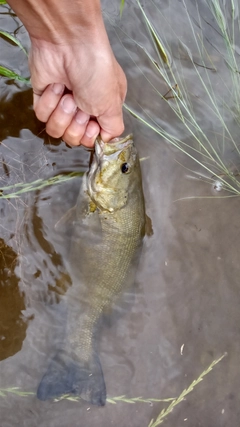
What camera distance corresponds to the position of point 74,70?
273cm

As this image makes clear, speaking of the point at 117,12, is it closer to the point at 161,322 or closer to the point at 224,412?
the point at 161,322

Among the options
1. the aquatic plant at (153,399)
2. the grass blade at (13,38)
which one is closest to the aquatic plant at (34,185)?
the grass blade at (13,38)

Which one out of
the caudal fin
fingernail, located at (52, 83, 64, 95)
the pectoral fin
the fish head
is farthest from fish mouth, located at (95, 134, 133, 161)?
the caudal fin

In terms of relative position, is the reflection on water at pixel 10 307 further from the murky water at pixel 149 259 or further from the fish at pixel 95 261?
the fish at pixel 95 261

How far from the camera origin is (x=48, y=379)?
3221 mm

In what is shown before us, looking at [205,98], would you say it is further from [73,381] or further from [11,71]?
[73,381]

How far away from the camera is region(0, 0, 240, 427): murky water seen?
11.0ft

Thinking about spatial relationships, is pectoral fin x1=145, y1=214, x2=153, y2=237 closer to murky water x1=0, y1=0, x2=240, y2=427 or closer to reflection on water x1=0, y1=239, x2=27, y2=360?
murky water x1=0, y1=0, x2=240, y2=427

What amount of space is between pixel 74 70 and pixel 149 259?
1.57 m

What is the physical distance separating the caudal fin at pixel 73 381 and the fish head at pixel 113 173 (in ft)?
3.70

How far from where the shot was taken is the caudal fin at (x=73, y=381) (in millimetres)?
3209

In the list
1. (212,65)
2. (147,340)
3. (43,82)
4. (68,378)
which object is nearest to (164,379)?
(147,340)

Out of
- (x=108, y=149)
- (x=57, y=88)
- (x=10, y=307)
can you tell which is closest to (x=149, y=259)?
(x=108, y=149)

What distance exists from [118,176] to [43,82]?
0.78m
